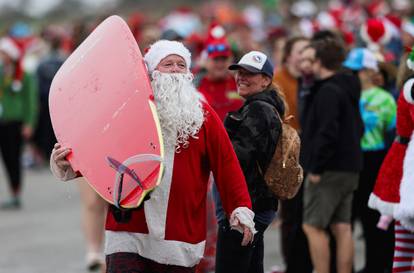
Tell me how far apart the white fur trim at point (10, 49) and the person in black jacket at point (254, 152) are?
22.5 ft

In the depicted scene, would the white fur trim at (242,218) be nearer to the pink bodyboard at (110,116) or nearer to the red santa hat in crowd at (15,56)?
the pink bodyboard at (110,116)

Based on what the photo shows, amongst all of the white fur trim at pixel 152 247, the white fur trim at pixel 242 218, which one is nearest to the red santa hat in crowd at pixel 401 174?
the white fur trim at pixel 242 218

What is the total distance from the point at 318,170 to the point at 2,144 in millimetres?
6414

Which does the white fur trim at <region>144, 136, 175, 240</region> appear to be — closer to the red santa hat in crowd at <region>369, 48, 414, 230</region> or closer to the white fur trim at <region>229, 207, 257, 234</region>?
the white fur trim at <region>229, 207, 257, 234</region>

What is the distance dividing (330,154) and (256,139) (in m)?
1.59

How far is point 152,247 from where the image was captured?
5.40m

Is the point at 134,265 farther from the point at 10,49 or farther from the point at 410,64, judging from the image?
the point at 10,49

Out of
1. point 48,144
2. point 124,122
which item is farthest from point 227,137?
point 48,144

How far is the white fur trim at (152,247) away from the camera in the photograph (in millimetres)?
5383

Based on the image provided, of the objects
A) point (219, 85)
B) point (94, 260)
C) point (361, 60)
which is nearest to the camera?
point (361, 60)

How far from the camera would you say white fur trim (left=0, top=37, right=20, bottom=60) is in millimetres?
12398

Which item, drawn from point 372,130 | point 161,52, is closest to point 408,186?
point 161,52

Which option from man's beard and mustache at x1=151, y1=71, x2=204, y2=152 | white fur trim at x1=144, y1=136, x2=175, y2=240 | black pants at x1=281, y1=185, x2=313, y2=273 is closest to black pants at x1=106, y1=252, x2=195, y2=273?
white fur trim at x1=144, y1=136, x2=175, y2=240

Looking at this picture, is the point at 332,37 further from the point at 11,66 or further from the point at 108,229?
the point at 11,66
